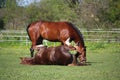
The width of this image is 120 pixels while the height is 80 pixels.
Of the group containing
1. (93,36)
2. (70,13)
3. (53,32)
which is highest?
(53,32)

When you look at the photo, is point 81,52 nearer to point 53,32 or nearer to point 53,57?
point 53,57

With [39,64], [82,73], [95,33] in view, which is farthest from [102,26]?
[82,73]

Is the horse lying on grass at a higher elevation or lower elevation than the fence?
higher

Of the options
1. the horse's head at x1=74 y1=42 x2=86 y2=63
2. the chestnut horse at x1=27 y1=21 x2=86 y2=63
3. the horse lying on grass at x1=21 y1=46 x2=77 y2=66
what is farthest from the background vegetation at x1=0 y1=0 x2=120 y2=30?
the horse lying on grass at x1=21 y1=46 x2=77 y2=66

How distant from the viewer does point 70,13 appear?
41.5 meters

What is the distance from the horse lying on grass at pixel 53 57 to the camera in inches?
538

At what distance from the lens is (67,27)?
1866 cm

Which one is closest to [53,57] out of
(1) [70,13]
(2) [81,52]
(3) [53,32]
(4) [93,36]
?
(2) [81,52]

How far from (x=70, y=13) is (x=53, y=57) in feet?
91.6

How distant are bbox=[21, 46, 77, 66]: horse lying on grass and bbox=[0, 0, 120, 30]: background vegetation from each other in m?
22.9

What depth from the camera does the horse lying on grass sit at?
44.8ft

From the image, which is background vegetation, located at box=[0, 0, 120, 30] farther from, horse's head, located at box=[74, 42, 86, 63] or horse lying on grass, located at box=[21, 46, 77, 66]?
horse lying on grass, located at box=[21, 46, 77, 66]

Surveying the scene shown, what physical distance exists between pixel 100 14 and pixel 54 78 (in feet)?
99.9

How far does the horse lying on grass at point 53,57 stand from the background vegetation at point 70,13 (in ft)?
75.3
